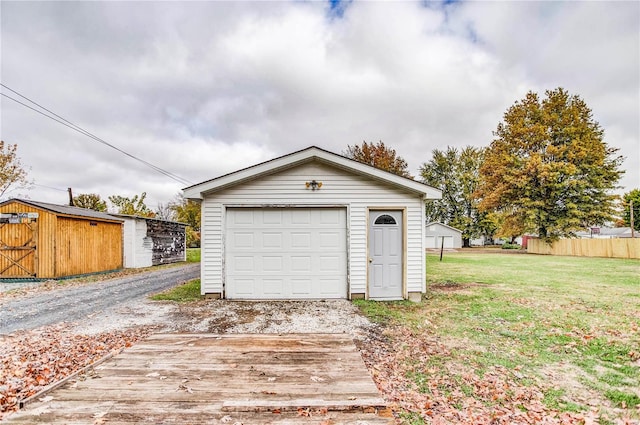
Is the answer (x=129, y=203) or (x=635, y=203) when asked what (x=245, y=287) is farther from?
(x=635, y=203)

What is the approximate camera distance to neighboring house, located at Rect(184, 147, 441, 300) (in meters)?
8.03

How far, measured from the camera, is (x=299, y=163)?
7965mm

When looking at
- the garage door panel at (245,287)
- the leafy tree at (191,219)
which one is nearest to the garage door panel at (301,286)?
the garage door panel at (245,287)

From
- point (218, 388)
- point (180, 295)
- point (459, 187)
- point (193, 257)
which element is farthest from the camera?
point (459, 187)

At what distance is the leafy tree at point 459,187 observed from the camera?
41.3 metres

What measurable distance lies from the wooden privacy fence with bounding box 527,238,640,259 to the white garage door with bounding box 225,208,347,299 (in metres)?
22.6

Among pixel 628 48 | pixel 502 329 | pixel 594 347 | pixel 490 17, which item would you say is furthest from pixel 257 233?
pixel 628 48

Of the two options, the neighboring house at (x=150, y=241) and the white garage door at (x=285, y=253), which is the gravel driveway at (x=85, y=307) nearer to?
the white garage door at (x=285, y=253)

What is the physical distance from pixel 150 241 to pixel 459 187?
1500 inches

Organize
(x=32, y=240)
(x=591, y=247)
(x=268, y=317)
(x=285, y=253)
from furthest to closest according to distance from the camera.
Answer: (x=591, y=247)
(x=32, y=240)
(x=285, y=253)
(x=268, y=317)

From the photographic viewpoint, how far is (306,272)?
811cm

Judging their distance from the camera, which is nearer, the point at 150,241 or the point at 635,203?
the point at 150,241

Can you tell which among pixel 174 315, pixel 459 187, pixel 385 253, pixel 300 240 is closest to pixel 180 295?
pixel 174 315

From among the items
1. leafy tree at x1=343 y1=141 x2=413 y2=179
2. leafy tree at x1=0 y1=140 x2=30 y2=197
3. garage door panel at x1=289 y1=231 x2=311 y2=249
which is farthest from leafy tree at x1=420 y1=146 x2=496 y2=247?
leafy tree at x1=0 y1=140 x2=30 y2=197
